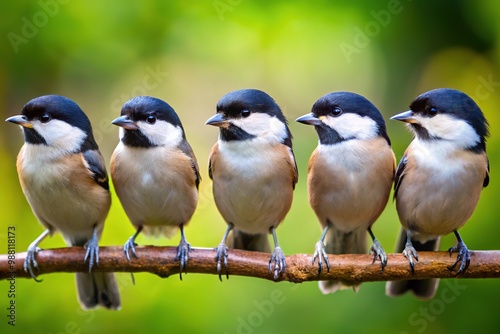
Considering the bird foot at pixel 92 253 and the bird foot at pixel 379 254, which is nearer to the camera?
the bird foot at pixel 379 254

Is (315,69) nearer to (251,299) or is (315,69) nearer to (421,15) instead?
(421,15)

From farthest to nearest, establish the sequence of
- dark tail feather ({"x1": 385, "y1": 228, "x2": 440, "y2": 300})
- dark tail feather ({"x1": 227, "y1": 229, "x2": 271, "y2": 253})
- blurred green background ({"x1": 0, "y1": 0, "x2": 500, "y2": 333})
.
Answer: blurred green background ({"x1": 0, "y1": 0, "x2": 500, "y2": 333}) → dark tail feather ({"x1": 227, "y1": 229, "x2": 271, "y2": 253}) → dark tail feather ({"x1": 385, "y1": 228, "x2": 440, "y2": 300})

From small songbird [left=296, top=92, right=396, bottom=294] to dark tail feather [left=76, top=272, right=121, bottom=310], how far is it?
105 cm

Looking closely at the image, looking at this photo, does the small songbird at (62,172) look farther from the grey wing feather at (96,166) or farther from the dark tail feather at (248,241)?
the dark tail feather at (248,241)

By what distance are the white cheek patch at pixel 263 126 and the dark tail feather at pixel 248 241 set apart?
1.85 feet

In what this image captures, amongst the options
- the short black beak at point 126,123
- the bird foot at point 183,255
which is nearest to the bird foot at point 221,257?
the bird foot at point 183,255

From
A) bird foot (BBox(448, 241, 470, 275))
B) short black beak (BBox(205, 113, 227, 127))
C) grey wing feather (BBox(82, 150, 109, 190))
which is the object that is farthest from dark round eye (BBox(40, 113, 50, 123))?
bird foot (BBox(448, 241, 470, 275))

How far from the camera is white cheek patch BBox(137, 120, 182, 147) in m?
2.72

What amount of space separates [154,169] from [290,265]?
2.42ft

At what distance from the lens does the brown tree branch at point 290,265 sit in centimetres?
258

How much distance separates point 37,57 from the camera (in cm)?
373

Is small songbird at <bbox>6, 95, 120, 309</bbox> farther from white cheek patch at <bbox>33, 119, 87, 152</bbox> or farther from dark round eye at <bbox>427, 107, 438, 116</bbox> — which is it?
dark round eye at <bbox>427, 107, 438, 116</bbox>

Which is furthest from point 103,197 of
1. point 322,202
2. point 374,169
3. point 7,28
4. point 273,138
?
point 7,28

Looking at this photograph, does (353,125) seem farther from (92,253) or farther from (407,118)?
(92,253)
